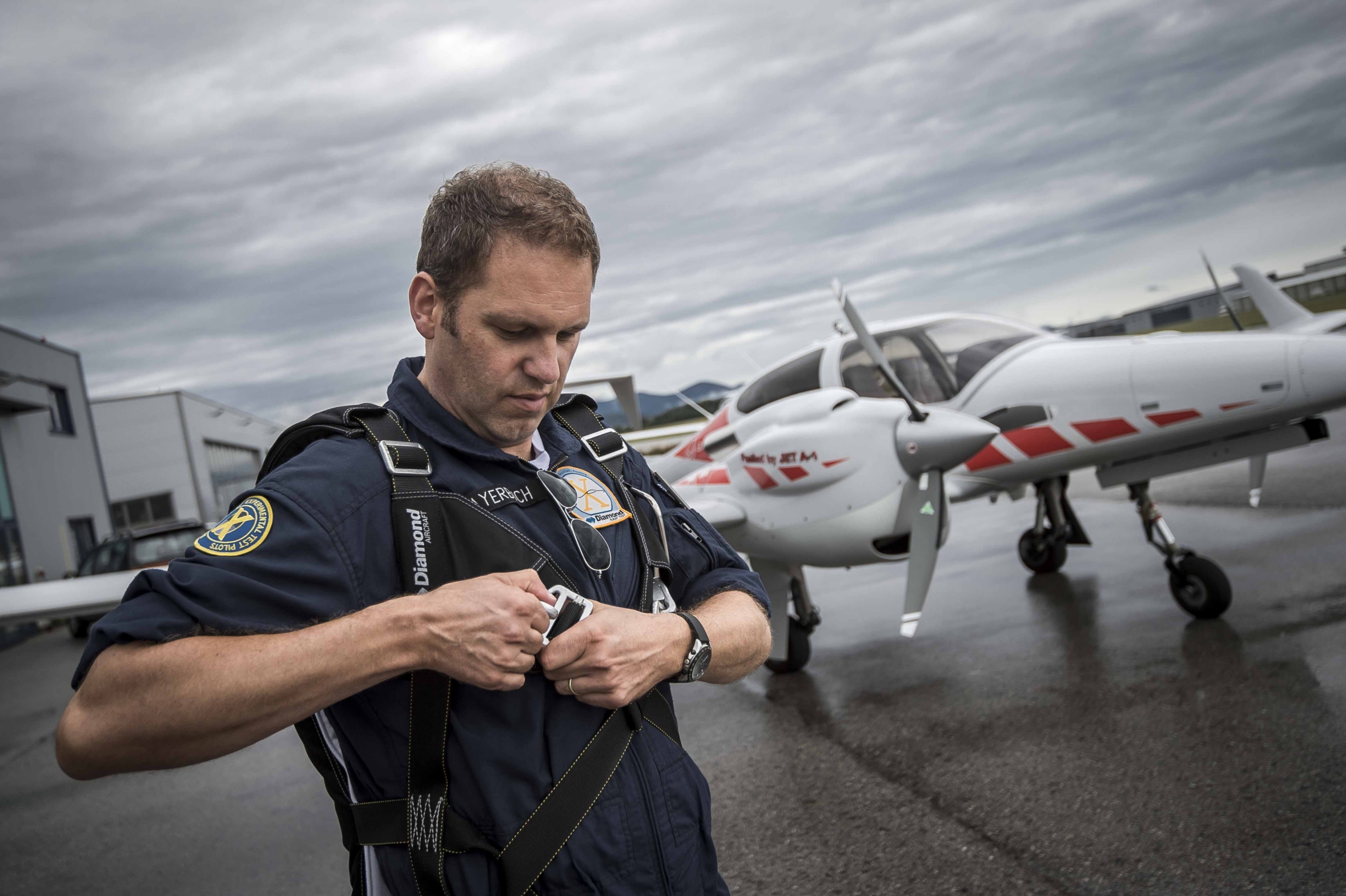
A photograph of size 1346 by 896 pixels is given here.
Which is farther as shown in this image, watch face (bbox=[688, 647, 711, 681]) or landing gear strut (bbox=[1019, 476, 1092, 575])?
landing gear strut (bbox=[1019, 476, 1092, 575])

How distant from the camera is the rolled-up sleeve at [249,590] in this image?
1.04 metres

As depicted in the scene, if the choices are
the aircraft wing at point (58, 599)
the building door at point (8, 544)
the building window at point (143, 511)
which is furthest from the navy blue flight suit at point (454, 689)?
the building window at point (143, 511)

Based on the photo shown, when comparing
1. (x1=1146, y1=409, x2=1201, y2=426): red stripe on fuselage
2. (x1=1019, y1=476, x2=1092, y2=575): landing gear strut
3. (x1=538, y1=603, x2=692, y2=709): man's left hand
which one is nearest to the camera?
(x1=538, y1=603, x2=692, y2=709): man's left hand

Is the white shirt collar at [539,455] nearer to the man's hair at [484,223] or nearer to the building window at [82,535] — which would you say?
the man's hair at [484,223]

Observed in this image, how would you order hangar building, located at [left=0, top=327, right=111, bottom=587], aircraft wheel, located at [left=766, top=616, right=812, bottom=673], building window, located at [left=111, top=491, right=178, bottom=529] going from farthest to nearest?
building window, located at [left=111, top=491, right=178, bottom=529]
hangar building, located at [left=0, top=327, right=111, bottom=587]
aircraft wheel, located at [left=766, top=616, right=812, bottom=673]

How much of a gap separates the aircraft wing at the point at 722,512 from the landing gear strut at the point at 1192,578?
297cm

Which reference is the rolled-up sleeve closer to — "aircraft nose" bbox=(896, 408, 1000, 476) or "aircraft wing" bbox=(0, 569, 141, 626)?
"aircraft wing" bbox=(0, 569, 141, 626)

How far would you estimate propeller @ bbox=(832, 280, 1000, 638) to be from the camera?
193 inches

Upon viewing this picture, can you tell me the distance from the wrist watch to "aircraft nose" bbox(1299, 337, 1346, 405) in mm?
5488

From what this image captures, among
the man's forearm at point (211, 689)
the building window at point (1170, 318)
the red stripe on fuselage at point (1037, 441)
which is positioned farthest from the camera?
the building window at point (1170, 318)

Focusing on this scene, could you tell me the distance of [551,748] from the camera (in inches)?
50.6

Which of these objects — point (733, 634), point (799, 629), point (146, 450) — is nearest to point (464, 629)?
point (733, 634)

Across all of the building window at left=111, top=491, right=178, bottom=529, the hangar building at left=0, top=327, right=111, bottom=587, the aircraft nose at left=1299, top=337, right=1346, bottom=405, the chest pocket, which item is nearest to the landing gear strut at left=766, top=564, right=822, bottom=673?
the aircraft nose at left=1299, top=337, right=1346, bottom=405

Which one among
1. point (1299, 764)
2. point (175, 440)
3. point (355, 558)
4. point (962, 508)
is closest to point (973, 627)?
point (1299, 764)
